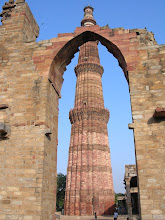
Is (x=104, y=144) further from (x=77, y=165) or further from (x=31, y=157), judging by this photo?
(x=31, y=157)

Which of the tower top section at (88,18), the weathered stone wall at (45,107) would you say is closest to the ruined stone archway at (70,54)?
the weathered stone wall at (45,107)

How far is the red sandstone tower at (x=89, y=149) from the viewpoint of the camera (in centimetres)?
1867

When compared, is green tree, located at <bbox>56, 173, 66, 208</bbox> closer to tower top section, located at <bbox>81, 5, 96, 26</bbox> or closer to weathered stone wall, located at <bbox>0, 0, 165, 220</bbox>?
tower top section, located at <bbox>81, 5, 96, 26</bbox>

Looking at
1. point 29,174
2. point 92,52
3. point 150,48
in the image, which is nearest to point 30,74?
point 29,174

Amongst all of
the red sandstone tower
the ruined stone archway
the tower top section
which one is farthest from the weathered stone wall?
the tower top section

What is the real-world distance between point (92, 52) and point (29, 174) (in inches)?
851

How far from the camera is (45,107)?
5.71 metres

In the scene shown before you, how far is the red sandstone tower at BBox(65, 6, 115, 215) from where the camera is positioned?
735 inches

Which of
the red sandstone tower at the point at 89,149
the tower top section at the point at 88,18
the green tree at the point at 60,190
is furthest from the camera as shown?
the green tree at the point at 60,190

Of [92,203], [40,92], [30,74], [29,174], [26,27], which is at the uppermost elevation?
[26,27]

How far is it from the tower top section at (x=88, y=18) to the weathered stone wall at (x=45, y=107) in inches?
829

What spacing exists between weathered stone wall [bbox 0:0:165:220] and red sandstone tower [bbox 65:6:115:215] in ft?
45.0

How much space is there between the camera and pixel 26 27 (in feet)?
23.4

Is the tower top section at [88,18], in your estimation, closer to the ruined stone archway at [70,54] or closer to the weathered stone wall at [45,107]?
the weathered stone wall at [45,107]
